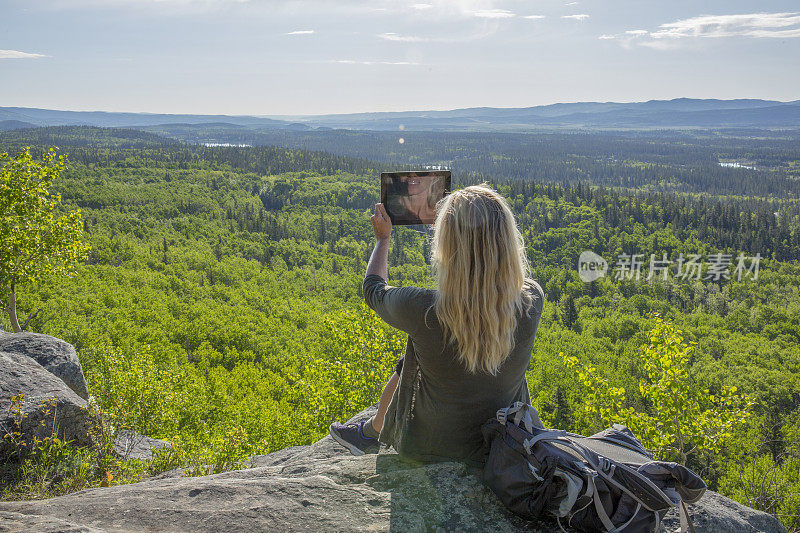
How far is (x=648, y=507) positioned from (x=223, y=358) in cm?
4907

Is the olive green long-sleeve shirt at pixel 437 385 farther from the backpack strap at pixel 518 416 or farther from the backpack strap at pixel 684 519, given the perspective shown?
the backpack strap at pixel 684 519

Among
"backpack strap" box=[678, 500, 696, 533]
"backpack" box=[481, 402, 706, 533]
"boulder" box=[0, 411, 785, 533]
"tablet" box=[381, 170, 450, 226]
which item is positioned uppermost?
"tablet" box=[381, 170, 450, 226]

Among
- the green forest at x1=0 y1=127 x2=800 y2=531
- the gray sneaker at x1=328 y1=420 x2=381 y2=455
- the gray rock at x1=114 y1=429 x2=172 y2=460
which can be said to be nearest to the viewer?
the gray sneaker at x1=328 y1=420 x2=381 y2=455

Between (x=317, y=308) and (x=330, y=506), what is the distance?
69.6 metres

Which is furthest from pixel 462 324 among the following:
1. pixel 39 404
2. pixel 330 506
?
pixel 39 404

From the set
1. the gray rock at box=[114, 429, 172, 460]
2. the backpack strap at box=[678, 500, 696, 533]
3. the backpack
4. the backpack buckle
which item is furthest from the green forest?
the backpack strap at box=[678, 500, 696, 533]

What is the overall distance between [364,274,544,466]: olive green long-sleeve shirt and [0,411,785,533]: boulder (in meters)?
0.25

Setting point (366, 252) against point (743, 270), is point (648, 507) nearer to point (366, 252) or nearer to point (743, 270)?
point (366, 252)

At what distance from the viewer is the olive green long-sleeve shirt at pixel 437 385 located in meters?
3.57

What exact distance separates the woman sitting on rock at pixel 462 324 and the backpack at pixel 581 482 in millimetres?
358

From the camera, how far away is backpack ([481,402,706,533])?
3.17m

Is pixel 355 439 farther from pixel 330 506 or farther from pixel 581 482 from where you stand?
pixel 581 482

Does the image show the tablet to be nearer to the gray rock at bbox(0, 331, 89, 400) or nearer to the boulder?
the boulder

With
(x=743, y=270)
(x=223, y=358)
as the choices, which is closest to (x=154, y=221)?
(x=223, y=358)
